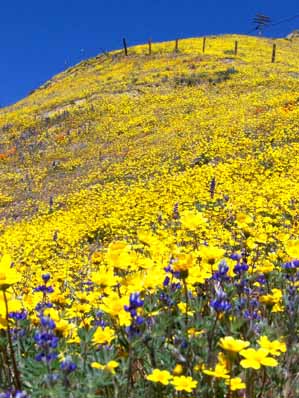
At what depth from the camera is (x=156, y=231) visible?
893 cm

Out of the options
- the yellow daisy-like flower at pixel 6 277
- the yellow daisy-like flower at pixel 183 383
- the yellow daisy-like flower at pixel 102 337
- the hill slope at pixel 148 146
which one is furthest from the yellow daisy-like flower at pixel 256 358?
the hill slope at pixel 148 146

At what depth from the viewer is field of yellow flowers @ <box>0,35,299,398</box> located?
2197 millimetres

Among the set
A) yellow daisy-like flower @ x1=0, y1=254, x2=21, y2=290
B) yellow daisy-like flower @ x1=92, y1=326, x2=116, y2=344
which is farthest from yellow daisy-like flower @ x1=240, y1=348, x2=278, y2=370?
yellow daisy-like flower @ x1=0, y1=254, x2=21, y2=290

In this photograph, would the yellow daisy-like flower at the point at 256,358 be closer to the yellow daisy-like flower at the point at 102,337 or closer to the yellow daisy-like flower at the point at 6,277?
the yellow daisy-like flower at the point at 102,337

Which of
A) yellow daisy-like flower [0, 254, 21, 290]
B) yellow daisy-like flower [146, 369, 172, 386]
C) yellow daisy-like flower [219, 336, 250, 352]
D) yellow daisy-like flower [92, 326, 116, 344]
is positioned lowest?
yellow daisy-like flower [146, 369, 172, 386]

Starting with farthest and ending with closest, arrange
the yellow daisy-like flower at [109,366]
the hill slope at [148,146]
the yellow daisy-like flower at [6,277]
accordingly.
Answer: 1. the hill slope at [148,146]
2. the yellow daisy-like flower at [6,277]
3. the yellow daisy-like flower at [109,366]

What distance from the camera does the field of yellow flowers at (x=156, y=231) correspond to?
86.5 inches

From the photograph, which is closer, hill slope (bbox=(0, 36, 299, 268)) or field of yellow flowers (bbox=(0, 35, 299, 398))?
field of yellow flowers (bbox=(0, 35, 299, 398))

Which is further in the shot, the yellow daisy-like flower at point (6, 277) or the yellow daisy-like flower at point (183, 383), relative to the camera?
the yellow daisy-like flower at point (6, 277)

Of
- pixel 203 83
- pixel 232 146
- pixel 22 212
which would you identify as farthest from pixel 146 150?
pixel 203 83

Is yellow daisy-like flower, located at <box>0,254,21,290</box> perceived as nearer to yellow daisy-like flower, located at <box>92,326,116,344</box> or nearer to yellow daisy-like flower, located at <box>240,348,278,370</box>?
yellow daisy-like flower, located at <box>92,326,116,344</box>

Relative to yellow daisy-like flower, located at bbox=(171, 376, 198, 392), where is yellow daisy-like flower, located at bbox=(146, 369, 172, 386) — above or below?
above

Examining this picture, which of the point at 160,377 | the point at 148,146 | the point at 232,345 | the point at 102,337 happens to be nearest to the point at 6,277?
the point at 102,337

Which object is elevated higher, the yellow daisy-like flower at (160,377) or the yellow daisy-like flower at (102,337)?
the yellow daisy-like flower at (102,337)
